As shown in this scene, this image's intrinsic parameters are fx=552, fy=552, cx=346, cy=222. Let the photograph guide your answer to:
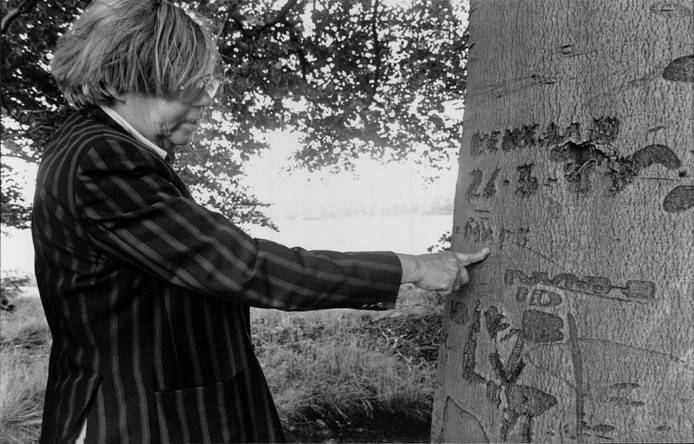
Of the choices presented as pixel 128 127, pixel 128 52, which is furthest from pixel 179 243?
pixel 128 52

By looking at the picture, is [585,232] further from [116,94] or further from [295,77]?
[295,77]

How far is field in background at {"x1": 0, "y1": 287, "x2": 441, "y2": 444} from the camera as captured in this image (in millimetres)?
3912

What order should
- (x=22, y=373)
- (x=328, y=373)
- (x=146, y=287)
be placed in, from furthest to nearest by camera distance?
(x=328, y=373) < (x=22, y=373) < (x=146, y=287)

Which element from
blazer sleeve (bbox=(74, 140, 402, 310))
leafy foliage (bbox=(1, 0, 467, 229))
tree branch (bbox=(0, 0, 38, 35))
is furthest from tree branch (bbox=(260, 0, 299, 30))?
blazer sleeve (bbox=(74, 140, 402, 310))

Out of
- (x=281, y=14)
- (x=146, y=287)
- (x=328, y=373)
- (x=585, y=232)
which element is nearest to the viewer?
(x=585, y=232)

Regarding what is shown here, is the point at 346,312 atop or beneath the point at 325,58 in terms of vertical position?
beneath

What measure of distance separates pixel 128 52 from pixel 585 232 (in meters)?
1.11

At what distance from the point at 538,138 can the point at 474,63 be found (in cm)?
35

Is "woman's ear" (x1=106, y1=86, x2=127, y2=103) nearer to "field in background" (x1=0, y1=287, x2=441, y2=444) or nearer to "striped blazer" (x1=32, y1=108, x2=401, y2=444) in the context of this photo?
"striped blazer" (x1=32, y1=108, x2=401, y2=444)

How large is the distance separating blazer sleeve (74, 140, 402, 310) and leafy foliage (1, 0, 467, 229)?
2.67 m

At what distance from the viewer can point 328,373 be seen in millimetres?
4566

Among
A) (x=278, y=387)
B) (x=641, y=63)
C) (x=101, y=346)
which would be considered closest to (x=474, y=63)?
(x=641, y=63)

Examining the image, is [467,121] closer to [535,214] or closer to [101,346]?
[535,214]

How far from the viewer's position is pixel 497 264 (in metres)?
1.29
